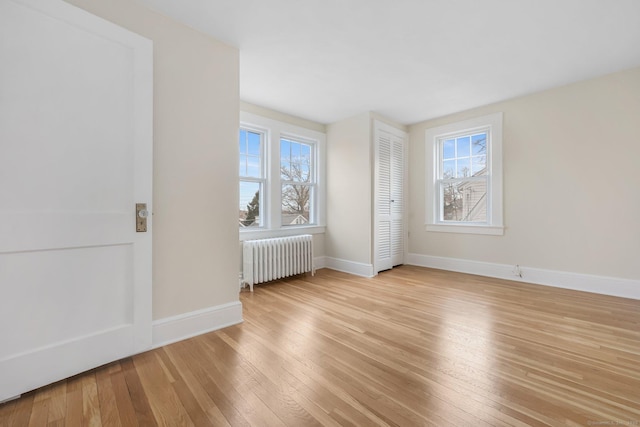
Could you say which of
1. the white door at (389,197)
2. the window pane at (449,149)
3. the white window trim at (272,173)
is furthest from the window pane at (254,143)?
the window pane at (449,149)

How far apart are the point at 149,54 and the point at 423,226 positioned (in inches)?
170

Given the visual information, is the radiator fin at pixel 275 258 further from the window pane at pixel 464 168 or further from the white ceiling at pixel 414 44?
the window pane at pixel 464 168

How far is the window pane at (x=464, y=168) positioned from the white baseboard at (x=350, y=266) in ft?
6.75

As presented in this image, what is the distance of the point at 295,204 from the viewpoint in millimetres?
4328

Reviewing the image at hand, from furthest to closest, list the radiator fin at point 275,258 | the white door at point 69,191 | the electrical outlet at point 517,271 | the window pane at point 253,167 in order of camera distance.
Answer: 1. the window pane at point 253,167
2. the electrical outlet at point 517,271
3. the radiator fin at point 275,258
4. the white door at point 69,191

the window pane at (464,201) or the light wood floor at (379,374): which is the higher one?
the window pane at (464,201)

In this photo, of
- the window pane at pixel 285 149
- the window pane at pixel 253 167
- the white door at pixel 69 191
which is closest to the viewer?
the white door at pixel 69 191

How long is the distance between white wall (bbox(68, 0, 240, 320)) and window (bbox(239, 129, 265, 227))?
4.23ft

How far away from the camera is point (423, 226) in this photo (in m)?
4.64

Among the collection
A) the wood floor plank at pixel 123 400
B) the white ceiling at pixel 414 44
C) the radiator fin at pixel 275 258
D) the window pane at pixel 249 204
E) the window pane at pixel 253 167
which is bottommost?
the wood floor plank at pixel 123 400

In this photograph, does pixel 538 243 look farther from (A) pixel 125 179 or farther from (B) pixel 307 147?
(A) pixel 125 179

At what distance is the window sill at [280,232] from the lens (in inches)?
142

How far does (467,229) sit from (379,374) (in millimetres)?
3237

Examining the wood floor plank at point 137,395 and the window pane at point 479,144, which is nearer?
the wood floor plank at point 137,395
